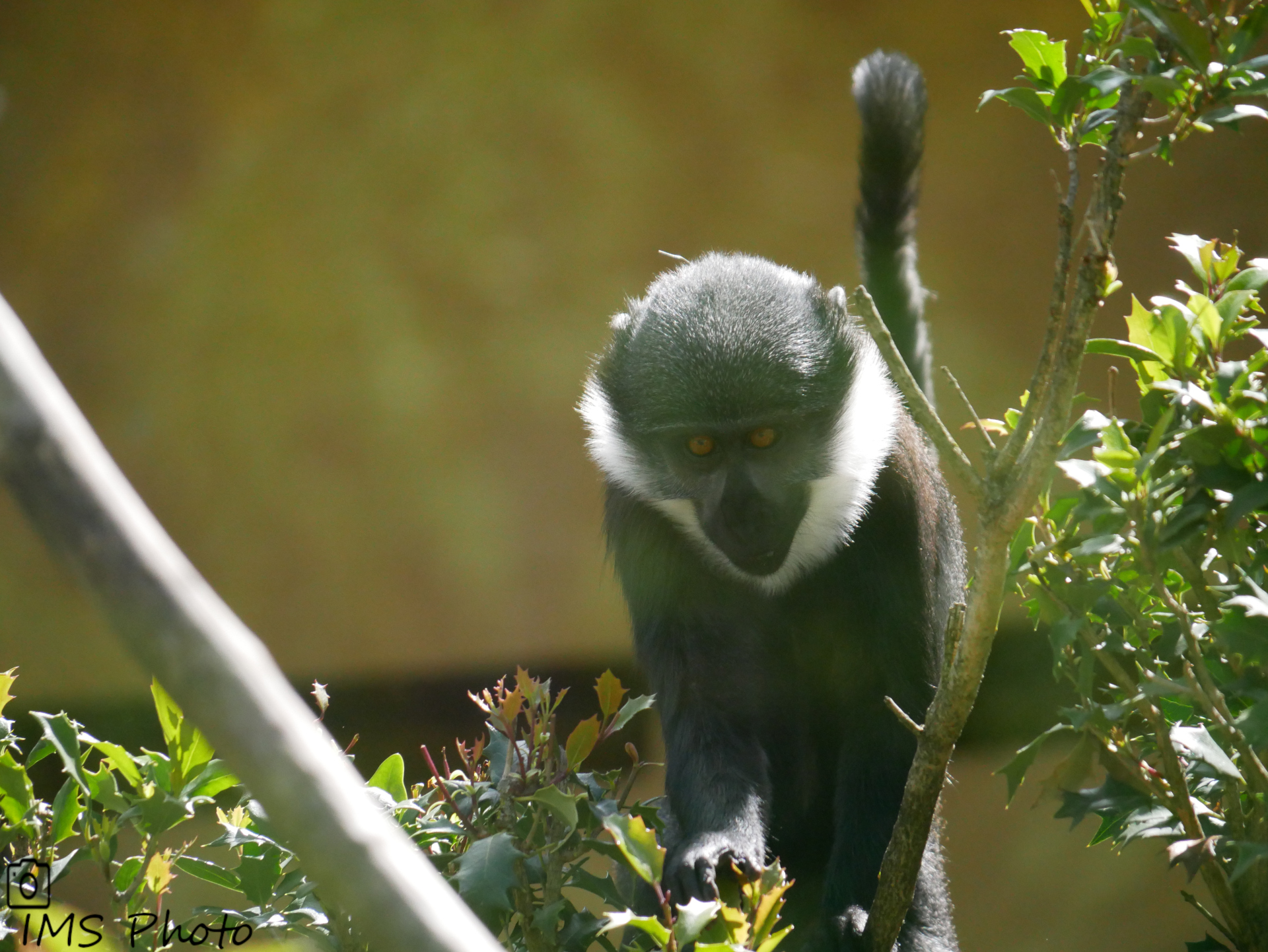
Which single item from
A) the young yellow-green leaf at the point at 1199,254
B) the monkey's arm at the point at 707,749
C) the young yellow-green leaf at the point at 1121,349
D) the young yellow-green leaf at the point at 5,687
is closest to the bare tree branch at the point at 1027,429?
the young yellow-green leaf at the point at 1121,349

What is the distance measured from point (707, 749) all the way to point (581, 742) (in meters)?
0.91

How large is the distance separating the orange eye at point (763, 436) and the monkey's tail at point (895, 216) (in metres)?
1.72

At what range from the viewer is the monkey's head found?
2891 mm

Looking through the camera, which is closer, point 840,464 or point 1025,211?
point 840,464

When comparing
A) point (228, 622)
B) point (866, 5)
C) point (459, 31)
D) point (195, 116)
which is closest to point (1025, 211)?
point (866, 5)

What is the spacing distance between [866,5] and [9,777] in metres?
6.12

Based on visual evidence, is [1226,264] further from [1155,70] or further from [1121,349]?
[1155,70]

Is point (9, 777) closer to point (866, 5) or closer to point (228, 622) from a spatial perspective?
point (228, 622)

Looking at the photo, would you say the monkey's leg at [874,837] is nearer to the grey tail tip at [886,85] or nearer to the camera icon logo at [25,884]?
the camera icon logo at [25,884]

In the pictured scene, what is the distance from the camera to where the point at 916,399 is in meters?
1.73

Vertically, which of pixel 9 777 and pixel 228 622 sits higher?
pixel 228 622

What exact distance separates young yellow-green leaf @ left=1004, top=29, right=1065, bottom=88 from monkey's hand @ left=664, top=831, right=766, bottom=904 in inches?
62.3

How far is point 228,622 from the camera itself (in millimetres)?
940

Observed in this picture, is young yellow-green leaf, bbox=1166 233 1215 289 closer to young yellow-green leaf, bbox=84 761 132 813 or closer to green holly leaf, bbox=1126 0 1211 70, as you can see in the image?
green holly leaf, bbox=1126 0 1211 70
